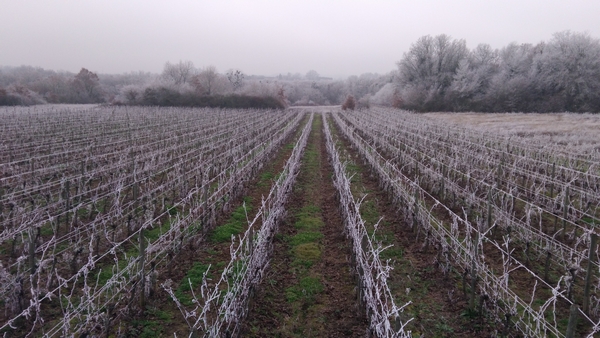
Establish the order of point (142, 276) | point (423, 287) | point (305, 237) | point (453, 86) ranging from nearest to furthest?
→ 1. point (142, 276)
2. point (423, 287)
3. point (305, 237)
4. point (453, 86)

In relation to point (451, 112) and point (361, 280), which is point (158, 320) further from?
point (451, 112)

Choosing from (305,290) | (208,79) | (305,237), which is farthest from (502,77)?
(305,290)

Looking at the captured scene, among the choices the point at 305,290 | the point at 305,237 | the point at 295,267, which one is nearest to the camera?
the point at 305,290

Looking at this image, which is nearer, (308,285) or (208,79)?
(308,285)

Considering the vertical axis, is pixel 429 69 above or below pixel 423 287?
above

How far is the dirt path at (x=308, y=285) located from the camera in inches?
191

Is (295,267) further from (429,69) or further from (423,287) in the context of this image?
(429,69)

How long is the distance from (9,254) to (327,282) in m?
4.86

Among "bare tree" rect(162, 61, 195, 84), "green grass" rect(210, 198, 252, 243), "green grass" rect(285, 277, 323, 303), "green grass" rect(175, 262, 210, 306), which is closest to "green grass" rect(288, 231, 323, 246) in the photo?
"green grass" rect(210, 198, 252, 243)

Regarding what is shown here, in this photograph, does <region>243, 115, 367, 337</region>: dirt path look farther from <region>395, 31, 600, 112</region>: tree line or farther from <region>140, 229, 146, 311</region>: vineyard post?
<region>395, 31, 600, 112</region>: tree line

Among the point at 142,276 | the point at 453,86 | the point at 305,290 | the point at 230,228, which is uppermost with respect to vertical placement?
the point at 453,86

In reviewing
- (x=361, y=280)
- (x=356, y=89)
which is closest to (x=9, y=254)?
(x=361, y=280)

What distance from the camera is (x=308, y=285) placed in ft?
19.0

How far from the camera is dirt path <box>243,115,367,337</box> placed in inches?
191
